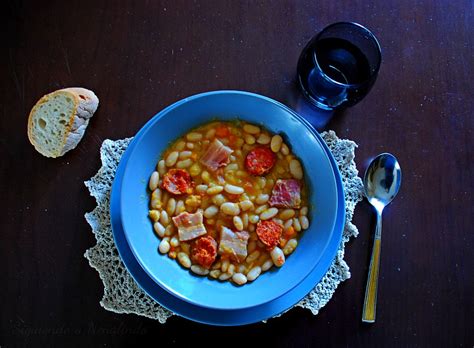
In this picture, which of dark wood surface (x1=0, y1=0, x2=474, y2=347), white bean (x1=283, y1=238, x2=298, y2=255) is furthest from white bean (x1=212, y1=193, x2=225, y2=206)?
dark wood surface (x1=0, y1=0, x2=474, y2=347)

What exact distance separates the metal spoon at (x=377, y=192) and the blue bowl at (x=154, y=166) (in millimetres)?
165

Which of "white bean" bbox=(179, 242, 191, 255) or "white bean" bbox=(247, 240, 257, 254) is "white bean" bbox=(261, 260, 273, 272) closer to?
"white bean" bbox=(247, 240, 257, 254)

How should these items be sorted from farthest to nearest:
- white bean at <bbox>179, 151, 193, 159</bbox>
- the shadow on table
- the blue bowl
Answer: the shadow on table
white bean at <bbox>179, 151, 193, 159</bbox>
the blue bowl

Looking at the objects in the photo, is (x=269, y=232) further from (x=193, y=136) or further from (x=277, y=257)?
(x=193, y=136)

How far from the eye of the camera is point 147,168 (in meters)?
1.47

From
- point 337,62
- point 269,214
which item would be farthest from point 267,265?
point 337,62

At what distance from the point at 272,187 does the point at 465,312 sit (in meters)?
0.69

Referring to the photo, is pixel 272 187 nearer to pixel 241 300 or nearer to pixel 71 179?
pixel 241 300

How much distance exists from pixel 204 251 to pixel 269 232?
18 cm

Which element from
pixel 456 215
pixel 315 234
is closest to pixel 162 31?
pixel 315 234

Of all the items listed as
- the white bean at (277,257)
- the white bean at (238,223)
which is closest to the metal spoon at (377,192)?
the white bean at (277,257)

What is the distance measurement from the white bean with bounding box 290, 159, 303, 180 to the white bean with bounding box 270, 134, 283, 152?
0.06 m

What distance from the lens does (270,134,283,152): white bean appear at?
1507 millimetres

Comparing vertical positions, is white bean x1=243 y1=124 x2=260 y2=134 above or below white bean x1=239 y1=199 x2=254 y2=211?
above
